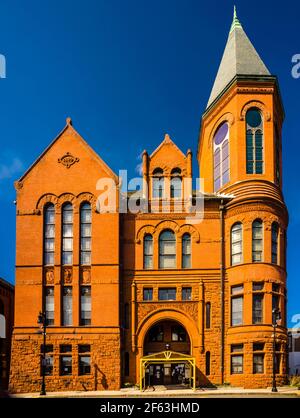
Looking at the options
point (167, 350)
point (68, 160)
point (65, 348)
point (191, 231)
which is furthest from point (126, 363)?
point (68, 160)

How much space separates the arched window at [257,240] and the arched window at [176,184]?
6.10 m

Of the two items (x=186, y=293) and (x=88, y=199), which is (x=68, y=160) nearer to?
(x=88, y=199)

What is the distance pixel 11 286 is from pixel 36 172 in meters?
14.0

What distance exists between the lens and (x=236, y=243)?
36.5 m

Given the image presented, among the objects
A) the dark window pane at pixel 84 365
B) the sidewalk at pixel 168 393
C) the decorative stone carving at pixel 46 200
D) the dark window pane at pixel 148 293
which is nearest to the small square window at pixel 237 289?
the dark window pane at pixel 148 293

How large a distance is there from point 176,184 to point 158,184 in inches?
53.4

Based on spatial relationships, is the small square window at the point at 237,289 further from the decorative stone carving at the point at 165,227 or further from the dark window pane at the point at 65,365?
the dark window pane at the point at 65,365

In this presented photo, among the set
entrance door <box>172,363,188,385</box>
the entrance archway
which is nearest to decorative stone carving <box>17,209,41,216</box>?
the entrance archway

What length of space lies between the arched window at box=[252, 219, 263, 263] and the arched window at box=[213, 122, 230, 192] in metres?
4.71

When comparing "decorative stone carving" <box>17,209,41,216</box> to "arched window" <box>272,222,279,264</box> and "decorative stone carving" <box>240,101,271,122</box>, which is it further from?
"arched window" <box>272,222,279,264</box>

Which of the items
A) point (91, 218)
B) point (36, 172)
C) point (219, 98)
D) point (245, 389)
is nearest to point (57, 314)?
point (91, 218)

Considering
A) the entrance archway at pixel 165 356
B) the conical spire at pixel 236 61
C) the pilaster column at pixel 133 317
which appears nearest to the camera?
the entrance archway at pixel 165 356

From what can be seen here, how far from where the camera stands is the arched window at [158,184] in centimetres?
3822

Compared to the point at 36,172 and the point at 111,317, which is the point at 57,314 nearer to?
the point at 111,317
